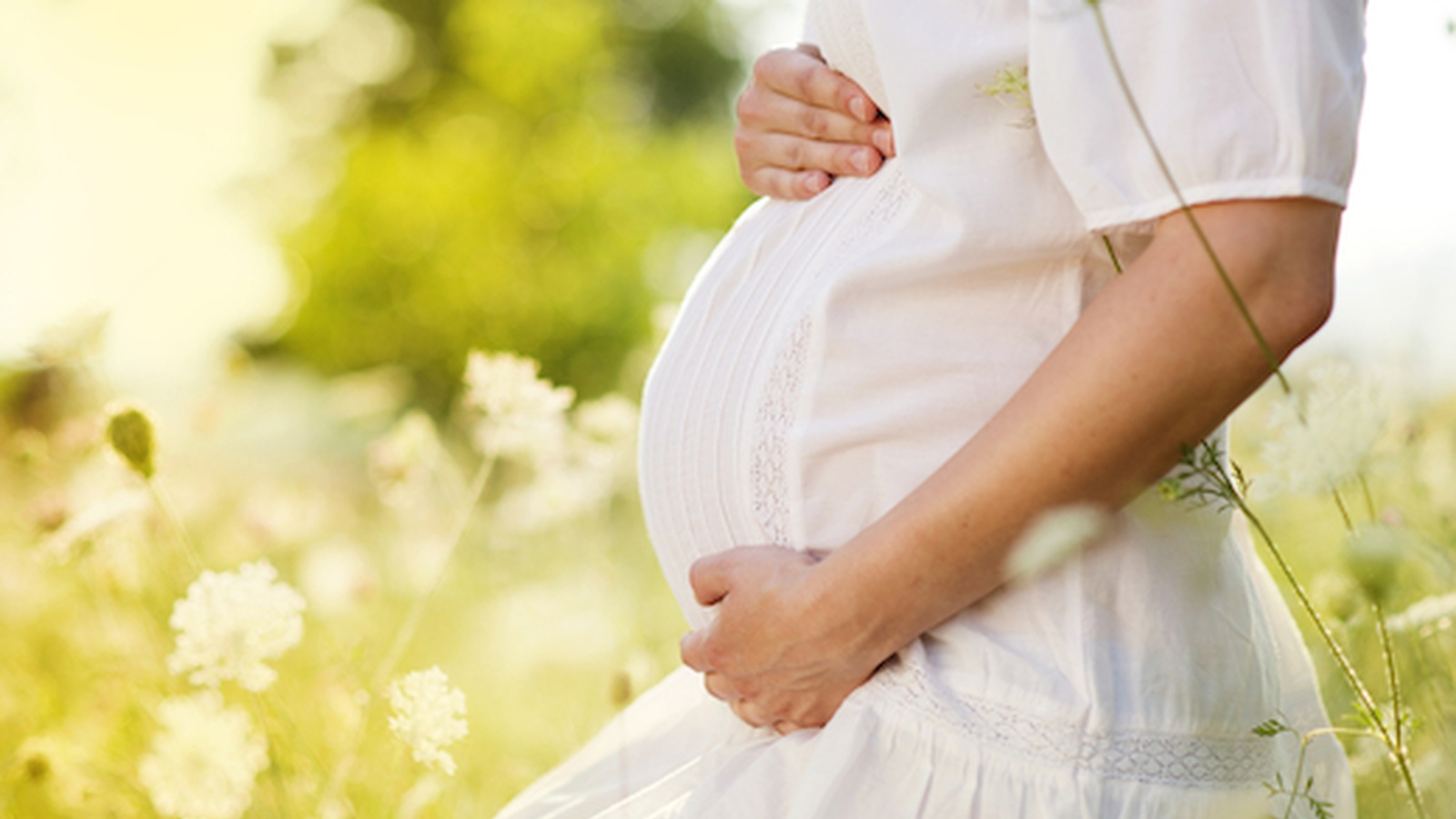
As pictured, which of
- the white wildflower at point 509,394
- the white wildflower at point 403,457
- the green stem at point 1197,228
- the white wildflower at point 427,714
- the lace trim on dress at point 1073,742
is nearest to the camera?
the green stem at point 1197,228

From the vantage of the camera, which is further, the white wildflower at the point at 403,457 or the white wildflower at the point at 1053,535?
the white wildflower at the point at 403,457

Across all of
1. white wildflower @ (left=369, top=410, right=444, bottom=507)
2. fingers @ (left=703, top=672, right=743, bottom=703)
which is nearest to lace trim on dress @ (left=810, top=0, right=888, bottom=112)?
fingers @ (left=703, top=672, right=743, bottom=703)

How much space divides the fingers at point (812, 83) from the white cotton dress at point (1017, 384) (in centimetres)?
3

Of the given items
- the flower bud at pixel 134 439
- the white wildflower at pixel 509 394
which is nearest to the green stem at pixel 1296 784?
the white wildflower at pixel 509 394

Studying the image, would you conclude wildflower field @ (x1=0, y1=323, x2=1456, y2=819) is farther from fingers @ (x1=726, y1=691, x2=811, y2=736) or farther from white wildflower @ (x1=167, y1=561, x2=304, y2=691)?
fingers @ (x1=726, y1=691, x2=811, y2=736)

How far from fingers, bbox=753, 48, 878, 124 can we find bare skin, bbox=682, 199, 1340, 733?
33 centimetres

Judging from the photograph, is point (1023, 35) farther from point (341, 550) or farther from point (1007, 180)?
point (341, 550)

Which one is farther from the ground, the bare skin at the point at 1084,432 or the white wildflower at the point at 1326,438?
the bare skin at the point at 1084,432

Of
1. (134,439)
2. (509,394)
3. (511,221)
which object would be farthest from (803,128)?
(511,221)

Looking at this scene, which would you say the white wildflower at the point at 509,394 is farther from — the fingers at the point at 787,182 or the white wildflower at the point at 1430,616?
the white wildflower at the point at 1430,616

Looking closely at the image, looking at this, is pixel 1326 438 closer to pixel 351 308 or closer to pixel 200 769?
pixel 200 769

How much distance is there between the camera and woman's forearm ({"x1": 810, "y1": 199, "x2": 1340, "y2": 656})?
0.63 metres

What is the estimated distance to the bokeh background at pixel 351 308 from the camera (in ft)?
5.02

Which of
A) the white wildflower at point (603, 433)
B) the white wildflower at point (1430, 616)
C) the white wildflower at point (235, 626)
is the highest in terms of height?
the white wildflower at point (603, 433)
